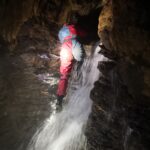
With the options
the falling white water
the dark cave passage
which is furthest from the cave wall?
the falling white water

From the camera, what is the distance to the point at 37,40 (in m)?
6.04

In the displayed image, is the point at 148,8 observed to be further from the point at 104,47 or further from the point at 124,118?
the point at 124,118

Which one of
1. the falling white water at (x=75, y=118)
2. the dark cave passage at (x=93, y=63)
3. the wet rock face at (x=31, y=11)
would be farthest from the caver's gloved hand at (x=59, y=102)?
the wet rock face at (x=31, y=11)

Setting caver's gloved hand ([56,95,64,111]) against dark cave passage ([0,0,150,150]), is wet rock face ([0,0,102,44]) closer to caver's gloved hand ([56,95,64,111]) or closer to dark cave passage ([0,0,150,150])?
dark cave passage ([0,0,150,150])

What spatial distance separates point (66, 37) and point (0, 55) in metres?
1.65

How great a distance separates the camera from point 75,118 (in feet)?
22.1

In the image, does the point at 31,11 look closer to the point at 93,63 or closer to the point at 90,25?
the point at 90,25

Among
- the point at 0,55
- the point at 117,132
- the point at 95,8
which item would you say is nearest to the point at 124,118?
the point at 117,132

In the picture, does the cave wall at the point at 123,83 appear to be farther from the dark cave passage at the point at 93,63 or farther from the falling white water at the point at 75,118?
the falling white water at the point at 75,118

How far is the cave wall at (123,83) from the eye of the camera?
12.3ft

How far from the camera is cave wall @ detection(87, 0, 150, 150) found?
12.3 ft

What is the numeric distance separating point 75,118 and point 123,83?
2389 millimetres

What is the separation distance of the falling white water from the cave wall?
2.14ft

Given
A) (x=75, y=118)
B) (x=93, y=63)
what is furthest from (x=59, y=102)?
(x=93, y=63)
